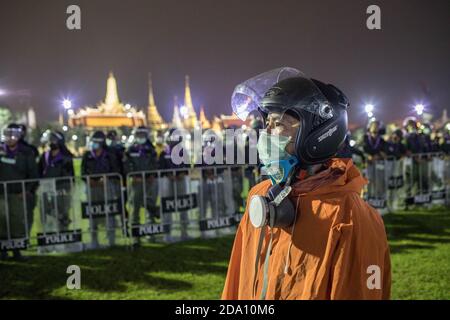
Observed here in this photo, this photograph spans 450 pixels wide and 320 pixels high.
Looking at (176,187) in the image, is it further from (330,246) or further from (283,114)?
(330,246)

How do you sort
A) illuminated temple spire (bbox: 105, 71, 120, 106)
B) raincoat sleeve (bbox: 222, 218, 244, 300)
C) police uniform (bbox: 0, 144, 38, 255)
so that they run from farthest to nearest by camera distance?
illuminated temple spire (bbox: 105, 71, 120, 106) < police uniform (bbox: 0, 144, 38, 255) < raincoat sleeve (bbox: 222, 218, 244, 300)

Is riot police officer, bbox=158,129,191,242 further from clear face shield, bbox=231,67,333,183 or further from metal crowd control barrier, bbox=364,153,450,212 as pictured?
clear face shield, bbox=231,67,333,183

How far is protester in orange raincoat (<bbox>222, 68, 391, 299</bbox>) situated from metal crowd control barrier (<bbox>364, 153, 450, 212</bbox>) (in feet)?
29.1

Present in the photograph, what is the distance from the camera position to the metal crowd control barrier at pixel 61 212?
7465 millimetres

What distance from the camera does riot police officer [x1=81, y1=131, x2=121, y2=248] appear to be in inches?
320

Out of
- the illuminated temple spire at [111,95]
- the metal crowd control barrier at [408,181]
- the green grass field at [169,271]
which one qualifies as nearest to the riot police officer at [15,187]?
the green grass field at [169,271]

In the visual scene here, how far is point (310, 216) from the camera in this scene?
1872 millimetres

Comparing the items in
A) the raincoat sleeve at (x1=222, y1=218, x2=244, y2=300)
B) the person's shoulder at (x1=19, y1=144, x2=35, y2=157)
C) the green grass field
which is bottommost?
the green grass field

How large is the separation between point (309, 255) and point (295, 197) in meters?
0.27

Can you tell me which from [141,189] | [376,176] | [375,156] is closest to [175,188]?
[141,189]

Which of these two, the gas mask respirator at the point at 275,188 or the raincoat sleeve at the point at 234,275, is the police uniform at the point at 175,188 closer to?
the raincoat sleeve at the point at 234,275

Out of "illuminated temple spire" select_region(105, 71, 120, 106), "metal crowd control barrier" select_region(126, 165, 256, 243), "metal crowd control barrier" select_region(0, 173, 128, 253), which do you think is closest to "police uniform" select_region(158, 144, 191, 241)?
"metal crowd control barrier" select_region(126, 165, 256, 243)

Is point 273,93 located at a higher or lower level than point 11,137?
higher

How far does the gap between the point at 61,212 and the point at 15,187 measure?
946 millimetres
